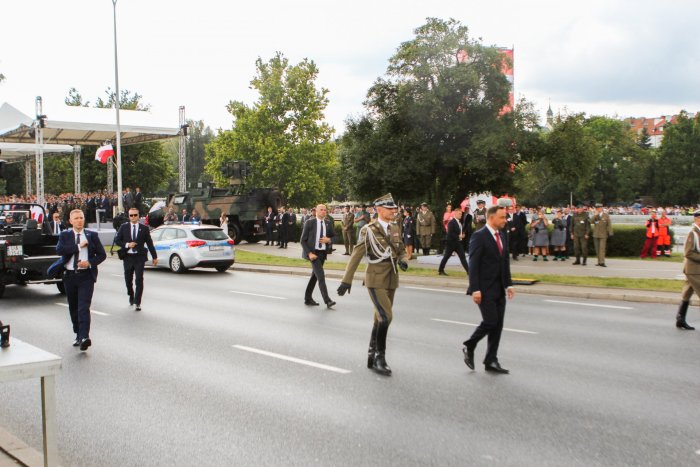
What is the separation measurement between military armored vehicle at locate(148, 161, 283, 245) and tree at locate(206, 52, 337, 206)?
1804cm

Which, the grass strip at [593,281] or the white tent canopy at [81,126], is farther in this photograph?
the white tent canopy at [81,126]

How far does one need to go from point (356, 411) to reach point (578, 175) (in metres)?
20.4

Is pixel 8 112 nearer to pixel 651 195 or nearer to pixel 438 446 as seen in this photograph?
pixel 438 446

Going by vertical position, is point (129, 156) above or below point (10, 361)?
above

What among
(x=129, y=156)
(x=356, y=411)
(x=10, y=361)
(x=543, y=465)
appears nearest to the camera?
(x=10, y=361)

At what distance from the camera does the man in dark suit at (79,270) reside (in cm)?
877

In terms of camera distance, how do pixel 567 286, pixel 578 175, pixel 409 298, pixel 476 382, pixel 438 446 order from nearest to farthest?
pixel 438 446 < pixel 476 382 < pixel 409 298 < pixel 567 286 < pixel 578 175

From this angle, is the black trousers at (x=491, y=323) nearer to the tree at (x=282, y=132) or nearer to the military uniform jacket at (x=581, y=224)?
the military uniform jacket at (x=581, y=224)

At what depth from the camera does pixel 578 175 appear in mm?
24266

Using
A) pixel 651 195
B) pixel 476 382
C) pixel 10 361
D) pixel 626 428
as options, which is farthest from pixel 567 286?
pixel 651 195

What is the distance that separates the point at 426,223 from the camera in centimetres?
2406

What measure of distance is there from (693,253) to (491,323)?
14.4 ft

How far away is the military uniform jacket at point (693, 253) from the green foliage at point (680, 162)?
84.9 metres

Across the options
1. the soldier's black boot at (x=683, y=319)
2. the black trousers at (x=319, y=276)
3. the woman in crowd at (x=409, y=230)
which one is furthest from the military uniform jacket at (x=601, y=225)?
the black trousers at (x=319, y=276)
